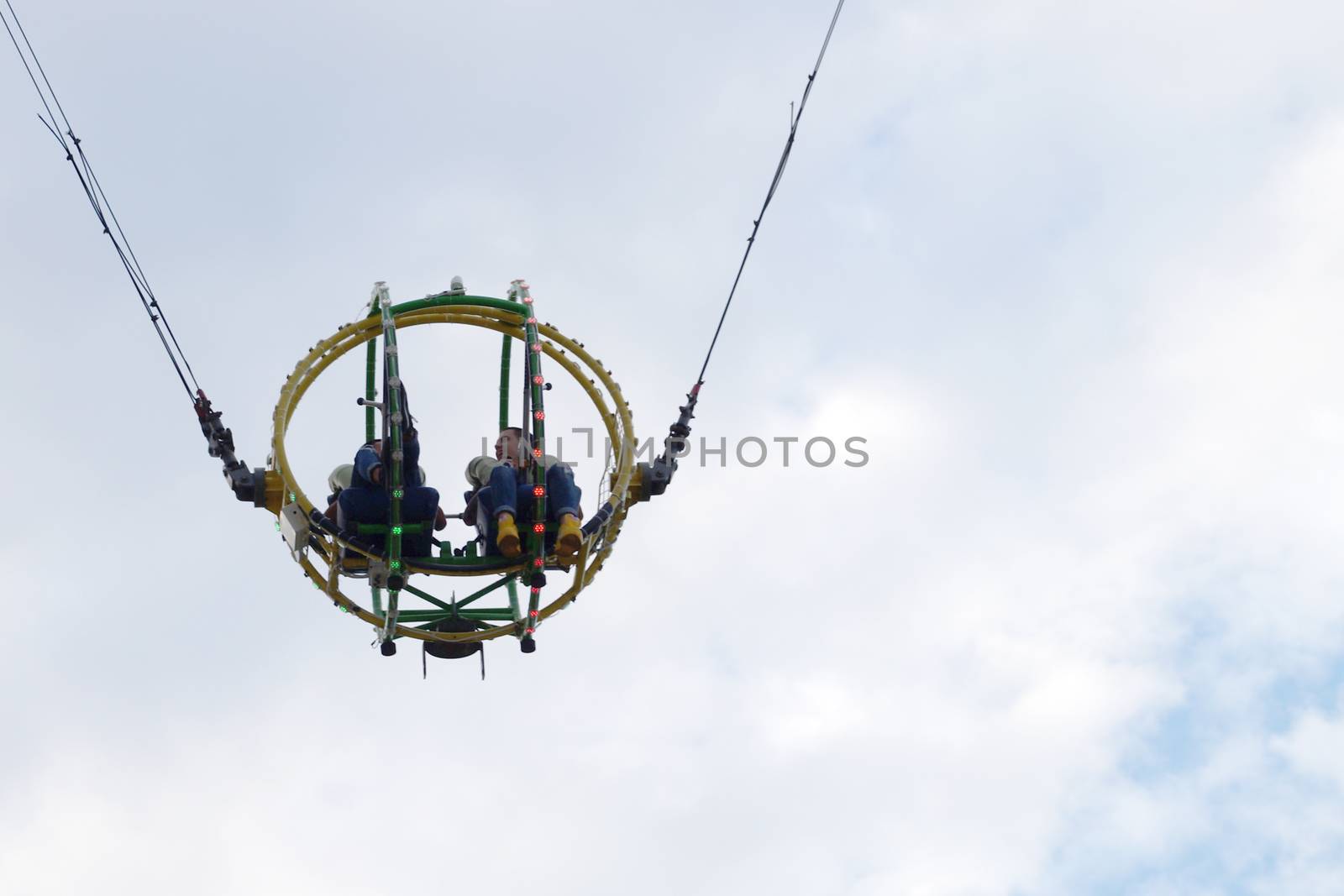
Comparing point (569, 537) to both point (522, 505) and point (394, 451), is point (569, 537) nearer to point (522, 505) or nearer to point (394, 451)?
point (522, 505)

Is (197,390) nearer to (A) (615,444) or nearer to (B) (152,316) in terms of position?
(B) (152,316)

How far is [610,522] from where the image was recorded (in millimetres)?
29375

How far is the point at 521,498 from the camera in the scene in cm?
2869

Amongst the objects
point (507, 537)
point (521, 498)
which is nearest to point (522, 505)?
point (521, 498)

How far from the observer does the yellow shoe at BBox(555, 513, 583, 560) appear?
1116 inches

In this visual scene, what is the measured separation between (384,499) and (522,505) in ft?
4.80

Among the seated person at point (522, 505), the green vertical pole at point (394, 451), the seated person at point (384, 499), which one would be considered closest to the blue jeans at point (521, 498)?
the seated person at point (522, 505)

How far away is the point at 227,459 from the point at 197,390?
0.82 metres

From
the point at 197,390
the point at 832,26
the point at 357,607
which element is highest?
the point at 832,26

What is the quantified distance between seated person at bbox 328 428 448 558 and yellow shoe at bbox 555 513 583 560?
1376 mm

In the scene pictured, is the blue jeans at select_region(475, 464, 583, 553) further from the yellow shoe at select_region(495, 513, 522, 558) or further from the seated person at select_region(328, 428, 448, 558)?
the seated person at select_region(328, 428, 448, 558)

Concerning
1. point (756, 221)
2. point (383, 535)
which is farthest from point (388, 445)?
point (756, 221)

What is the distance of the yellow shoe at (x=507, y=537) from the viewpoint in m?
28.2

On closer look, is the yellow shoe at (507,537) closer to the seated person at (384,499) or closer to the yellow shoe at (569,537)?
the yellow shoe at (569,537)
